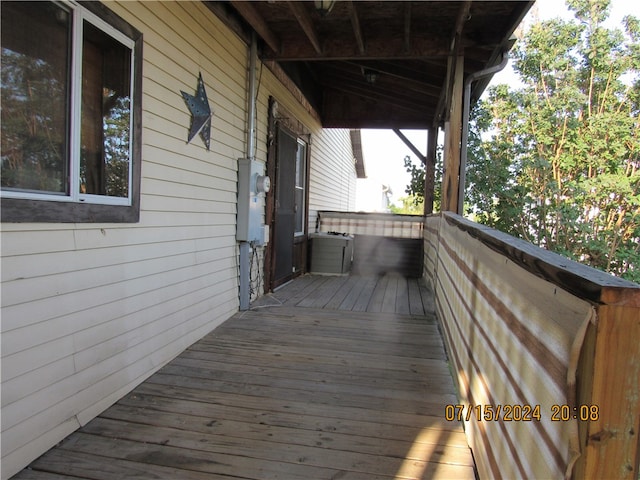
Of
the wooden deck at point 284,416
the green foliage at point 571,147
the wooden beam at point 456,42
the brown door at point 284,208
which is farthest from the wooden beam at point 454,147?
the green foliage at point 571,147

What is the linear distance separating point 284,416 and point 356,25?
3.30m

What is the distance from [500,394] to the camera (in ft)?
4.58

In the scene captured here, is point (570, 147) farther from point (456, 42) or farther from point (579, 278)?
point (579, 278)

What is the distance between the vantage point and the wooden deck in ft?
5.95

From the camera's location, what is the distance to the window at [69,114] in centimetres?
169

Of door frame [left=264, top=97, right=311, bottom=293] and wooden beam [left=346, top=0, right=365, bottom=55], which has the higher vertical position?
wooden beam [left=346, top=0, right=365, bottom=55]

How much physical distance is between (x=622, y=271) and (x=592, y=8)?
239 inches

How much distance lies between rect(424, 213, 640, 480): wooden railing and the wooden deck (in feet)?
1.58

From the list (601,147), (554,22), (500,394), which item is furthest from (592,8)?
(500,394)

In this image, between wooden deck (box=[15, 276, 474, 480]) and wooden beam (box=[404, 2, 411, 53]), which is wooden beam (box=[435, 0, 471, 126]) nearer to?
wooden beam (box=[404, 2, 411, 53])

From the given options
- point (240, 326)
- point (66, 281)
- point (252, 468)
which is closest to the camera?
point (252, 468)

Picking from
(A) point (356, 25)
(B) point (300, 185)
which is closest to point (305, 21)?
(A) point (356, 25)

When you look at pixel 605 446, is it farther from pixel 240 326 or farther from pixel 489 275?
pixel 240 326

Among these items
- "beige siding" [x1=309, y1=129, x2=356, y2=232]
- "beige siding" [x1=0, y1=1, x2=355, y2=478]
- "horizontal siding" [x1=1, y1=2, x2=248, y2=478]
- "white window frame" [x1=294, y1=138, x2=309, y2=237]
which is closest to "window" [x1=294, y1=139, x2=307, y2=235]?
"white window frame" [x1=294, y1=138, x2=309, y2=237]
